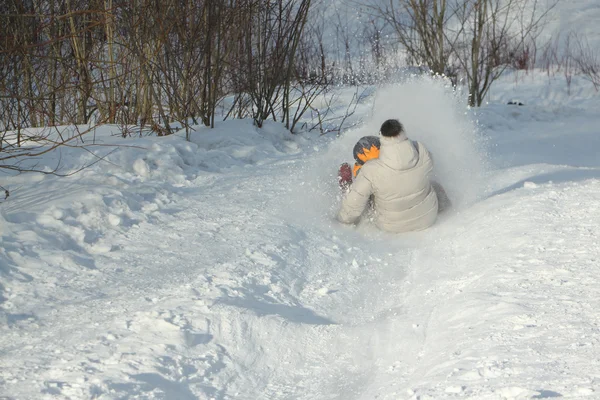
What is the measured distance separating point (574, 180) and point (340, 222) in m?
2.54

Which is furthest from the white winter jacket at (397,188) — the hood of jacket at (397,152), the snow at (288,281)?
the snow at (288,281)

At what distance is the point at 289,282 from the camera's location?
4641mm

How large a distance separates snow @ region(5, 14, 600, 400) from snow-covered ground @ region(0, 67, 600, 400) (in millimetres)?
14

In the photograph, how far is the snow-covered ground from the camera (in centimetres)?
327

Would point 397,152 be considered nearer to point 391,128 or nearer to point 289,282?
point 391,128

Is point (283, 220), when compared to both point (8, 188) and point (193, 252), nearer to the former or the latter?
point (193, 252)

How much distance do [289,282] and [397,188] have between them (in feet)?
5.19

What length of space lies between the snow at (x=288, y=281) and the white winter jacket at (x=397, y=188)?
14cm

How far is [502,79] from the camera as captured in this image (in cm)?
1719

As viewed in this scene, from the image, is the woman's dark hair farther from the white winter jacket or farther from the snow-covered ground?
the snow-covered ground

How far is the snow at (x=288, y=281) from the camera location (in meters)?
3.28

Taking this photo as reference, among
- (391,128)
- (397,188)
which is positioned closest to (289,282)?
(397,188)

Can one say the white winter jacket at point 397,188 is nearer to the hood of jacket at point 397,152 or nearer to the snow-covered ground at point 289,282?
the hood of jacket at point 397,152

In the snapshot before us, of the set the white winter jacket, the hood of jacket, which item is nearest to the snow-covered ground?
the white winter jacket
